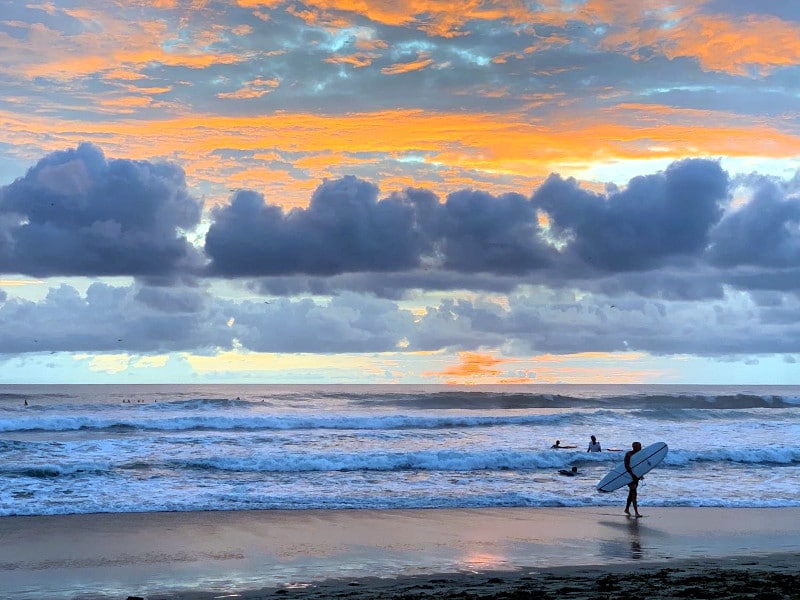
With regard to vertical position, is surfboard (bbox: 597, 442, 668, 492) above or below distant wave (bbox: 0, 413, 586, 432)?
above

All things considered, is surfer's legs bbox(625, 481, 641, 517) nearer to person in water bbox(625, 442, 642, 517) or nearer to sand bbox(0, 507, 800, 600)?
person in water bbox(625, 442, 642, 517)

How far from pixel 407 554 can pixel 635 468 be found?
10.2 m

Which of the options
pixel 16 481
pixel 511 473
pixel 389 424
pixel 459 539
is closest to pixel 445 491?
pixel 511 473

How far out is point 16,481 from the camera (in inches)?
910

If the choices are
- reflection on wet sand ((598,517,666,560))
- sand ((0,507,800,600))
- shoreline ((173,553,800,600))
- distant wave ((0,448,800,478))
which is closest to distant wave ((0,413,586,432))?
distant wave ((0,448,800,478))

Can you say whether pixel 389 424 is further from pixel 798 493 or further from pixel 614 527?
pixel 614 527

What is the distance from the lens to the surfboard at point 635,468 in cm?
2175

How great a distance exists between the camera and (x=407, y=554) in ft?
47.6

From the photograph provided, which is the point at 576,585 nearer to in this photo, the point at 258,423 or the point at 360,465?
the point at 360,465

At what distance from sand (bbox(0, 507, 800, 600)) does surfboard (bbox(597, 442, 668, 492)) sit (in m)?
1.41

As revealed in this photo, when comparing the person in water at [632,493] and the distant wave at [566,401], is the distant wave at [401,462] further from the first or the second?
the distant wave at [566,401]

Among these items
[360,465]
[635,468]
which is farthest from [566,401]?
[635,468]

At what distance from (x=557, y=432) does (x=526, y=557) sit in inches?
1321

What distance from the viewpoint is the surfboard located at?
→ 21.8m
